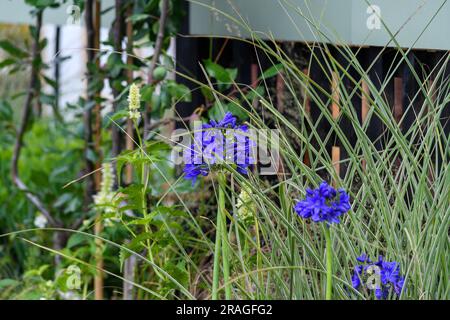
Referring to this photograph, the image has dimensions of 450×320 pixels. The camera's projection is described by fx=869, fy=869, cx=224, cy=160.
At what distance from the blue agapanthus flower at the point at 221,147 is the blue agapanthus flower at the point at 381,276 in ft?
0.91

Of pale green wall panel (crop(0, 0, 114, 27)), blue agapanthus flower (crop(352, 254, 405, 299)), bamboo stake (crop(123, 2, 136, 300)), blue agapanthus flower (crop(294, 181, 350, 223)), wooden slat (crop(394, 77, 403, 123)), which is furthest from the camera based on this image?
pale green wall panel (crop(0, 0, 114, 27))

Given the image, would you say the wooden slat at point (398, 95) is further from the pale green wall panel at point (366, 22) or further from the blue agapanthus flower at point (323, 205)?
the blue agapanthus flower at point (323, 205)

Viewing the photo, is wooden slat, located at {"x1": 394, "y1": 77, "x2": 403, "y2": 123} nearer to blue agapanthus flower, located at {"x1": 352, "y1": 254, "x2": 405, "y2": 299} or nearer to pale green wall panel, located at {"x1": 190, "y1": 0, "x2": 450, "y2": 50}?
pale green wall panel, located at {"x1": 190, "y1": 0, "x2": 450, "y2": 50}

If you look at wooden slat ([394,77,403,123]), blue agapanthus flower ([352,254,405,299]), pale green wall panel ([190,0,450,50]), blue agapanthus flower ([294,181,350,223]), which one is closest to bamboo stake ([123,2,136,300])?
pale green wall panel ([190,0,450,50])

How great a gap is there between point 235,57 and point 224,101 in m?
0.24

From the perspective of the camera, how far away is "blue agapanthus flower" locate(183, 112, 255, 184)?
4.99 ft

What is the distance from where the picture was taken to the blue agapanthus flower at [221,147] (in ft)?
4.99

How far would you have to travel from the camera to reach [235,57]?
9.69ft

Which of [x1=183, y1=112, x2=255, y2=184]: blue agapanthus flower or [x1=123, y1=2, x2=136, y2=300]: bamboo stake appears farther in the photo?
[x1=123, y1=2, x2=136, y2=300]: bamboo stake

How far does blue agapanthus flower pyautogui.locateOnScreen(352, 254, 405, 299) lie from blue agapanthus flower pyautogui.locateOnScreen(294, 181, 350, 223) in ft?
0.73

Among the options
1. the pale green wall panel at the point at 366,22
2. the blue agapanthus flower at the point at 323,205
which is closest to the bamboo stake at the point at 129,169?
the pale green wall panel at the point at 366,22

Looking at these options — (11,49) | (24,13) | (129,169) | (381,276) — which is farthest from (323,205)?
(24,13)

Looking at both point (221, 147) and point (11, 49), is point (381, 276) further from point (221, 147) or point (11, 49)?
point (11, 49)
